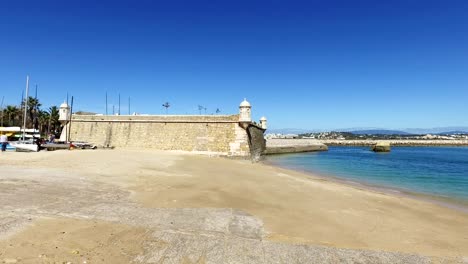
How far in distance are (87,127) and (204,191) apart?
33.0 meters

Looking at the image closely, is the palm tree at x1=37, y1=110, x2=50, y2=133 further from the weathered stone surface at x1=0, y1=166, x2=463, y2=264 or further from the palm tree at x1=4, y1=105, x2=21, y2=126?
the weathered stone surface at x1=0, y1=166, x2=463, y2=264

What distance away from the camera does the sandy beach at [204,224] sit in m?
5.78

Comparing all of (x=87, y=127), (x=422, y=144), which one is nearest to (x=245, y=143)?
(x=87, y=127)

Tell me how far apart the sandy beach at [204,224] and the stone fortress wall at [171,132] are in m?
20.2

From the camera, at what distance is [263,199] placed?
12180 millimetres

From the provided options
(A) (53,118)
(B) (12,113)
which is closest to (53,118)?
(A) (53,118)

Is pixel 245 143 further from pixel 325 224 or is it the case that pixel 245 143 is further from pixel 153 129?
pixel 325 224

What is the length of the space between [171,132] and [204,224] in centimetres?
2988

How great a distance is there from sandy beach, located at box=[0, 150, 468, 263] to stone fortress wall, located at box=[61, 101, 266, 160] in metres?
20.2

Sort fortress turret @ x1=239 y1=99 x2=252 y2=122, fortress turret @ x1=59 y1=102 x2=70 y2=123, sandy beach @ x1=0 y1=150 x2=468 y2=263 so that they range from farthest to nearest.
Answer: fortress turret @ x1=59 y1=102 x2=70 y2=123 < fortress turret @ x1=239 y1=99 x2=252 y2=122 < sandy beach @ x1=0 y1=150 x2=468 y2=263

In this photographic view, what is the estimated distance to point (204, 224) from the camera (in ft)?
25.5

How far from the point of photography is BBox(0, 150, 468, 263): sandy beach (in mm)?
5781

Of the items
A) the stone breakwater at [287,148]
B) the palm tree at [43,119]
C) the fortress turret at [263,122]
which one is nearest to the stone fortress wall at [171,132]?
the fortress turret at [263,122]

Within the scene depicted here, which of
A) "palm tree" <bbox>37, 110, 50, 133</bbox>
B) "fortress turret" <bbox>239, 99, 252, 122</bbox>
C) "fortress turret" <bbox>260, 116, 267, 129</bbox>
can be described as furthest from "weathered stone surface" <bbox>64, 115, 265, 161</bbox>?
"palm tree" <bbox>37, 110, 50, 133</bbox>
